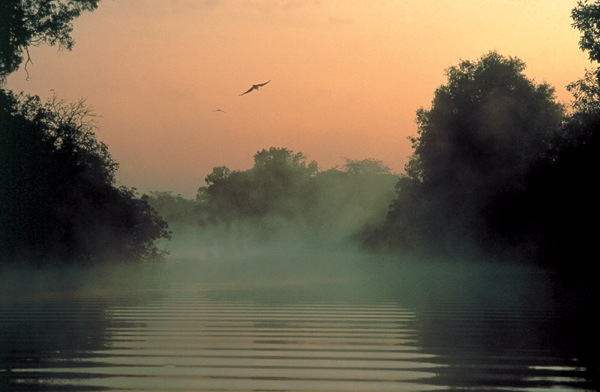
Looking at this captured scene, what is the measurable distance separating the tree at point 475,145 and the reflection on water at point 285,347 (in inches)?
1560

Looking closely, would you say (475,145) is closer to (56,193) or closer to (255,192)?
(56,193)

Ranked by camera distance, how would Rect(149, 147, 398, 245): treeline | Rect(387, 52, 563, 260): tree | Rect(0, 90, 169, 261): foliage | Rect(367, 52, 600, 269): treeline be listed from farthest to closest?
1. Rect(149, 147, 398, 245): treeline
2. Rect(387, 52, 563, 260): tree
3. Rect(367, 52, 600, 269): treeline
4. Rect(0, 90, 169, 261): foliage

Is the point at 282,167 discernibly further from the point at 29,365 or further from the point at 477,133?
the point at 29,365

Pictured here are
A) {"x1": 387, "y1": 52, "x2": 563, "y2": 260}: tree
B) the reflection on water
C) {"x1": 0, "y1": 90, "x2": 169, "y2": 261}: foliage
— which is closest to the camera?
the reflection on water

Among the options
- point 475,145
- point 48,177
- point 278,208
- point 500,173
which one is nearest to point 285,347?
point 48,177

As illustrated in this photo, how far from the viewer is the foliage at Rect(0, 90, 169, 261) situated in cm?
4244

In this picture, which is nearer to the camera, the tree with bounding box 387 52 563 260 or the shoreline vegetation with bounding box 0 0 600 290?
the shoreline vegetation with bounding box 0 0 600 290

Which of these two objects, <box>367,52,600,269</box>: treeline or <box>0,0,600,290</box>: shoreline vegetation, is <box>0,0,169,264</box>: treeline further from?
<box>367,52,600,269</box>: treeline

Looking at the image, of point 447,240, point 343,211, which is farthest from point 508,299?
point 343,211

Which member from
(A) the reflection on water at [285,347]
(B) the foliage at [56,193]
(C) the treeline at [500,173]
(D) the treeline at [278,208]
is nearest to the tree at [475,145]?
(C) the treeline at [500,173]

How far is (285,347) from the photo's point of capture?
615 inches

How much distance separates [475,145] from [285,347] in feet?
187

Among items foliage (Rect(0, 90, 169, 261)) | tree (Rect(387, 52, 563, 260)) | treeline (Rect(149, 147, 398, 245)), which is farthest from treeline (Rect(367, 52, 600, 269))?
treeline (Rect(149, 147, 398, 245))

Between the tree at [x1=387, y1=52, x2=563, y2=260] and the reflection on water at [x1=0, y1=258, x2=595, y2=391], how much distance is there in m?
39.6
